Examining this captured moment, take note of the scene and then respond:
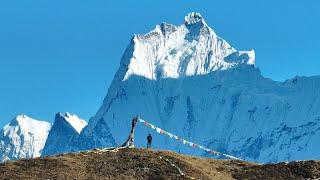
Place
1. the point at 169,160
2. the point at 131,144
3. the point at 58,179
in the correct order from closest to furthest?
the point at 58,179 < the point at 169,160 < the point at 131,144

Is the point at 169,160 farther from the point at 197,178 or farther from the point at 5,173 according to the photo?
the point at 5,173

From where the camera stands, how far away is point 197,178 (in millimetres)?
70438

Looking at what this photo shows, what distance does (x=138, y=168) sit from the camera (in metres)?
72.7

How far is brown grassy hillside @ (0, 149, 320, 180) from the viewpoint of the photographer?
7088cm

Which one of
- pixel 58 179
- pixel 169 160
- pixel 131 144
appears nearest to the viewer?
pixel 58 179

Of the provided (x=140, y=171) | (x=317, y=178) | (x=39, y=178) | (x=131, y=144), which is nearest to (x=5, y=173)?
(x=39, y=178)

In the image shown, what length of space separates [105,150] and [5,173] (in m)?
10.8

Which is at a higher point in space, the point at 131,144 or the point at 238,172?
the point at 131,144

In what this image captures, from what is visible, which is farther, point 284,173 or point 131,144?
point 131,144

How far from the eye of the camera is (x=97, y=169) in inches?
2849

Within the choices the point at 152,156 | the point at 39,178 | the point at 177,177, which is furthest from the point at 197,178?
the point at 39,178

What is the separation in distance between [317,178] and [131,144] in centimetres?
1876

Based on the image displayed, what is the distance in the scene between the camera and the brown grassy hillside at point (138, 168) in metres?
70.9

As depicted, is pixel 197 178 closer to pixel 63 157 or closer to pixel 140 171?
pixel 140 171
